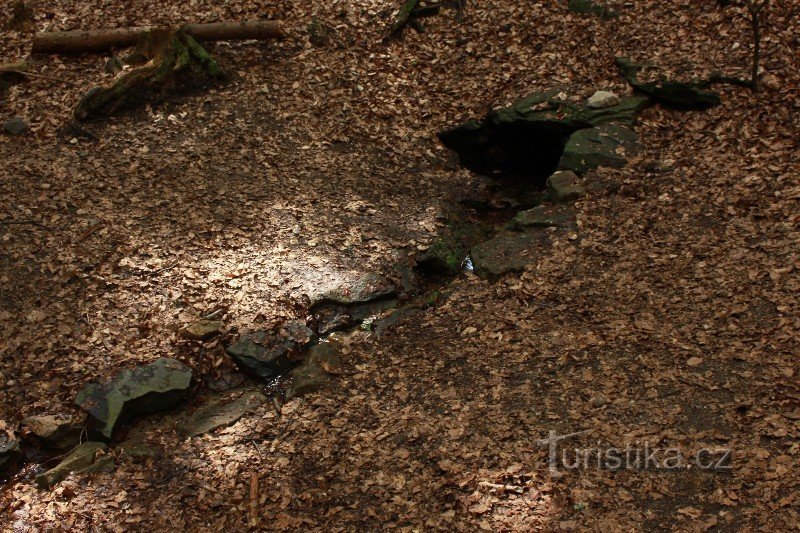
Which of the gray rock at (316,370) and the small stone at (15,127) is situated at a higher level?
the small stone at (15,127)

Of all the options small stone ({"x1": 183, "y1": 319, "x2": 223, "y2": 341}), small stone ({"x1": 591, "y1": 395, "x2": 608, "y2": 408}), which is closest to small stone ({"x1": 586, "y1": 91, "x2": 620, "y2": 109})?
small stone ({"x1": 591, "y1": 395, "x2": 608, "y2": 408})

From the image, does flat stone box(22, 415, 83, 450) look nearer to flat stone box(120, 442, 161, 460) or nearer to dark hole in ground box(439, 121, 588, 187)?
flat stone box(120, 442, 161, 460)

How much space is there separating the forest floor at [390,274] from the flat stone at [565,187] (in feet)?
0.50

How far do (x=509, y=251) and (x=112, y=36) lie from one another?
18.9 feet

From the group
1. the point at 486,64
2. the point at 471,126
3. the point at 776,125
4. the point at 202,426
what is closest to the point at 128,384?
the point at 202,426

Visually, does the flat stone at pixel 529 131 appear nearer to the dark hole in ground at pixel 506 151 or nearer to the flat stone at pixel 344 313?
the dark hole in ground at pixel 506 151

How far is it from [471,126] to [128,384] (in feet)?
15.8

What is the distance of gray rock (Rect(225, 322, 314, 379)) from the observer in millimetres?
5914

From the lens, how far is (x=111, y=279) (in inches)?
249

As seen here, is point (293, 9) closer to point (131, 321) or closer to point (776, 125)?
point (131, 321)

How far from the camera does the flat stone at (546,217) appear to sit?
6727mm

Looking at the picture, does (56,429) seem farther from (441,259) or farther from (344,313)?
(441,259)

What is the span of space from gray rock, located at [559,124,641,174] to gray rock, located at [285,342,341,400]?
3.27 meters

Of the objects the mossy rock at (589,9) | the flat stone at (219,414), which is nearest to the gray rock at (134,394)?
the flat stone at (219,414)
